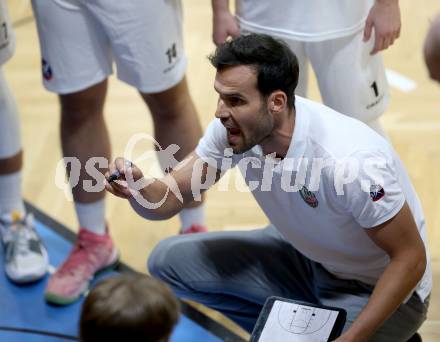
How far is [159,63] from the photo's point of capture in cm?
225

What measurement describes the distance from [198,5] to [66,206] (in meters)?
1.37

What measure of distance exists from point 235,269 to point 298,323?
0.27 m

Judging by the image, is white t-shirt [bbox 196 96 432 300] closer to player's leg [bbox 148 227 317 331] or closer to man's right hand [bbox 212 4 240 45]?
player's leg [bbox 148 227 317 331]

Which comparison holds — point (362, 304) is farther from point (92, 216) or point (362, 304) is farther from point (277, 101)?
point (92, 216)

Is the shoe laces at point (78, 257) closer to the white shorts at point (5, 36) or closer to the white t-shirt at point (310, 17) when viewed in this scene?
the white shorts at point (5, 36)

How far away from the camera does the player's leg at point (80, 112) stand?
2.21 meters

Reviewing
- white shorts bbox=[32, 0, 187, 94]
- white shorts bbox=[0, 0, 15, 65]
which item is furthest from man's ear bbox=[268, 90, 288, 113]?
white shorts bbox=[0, 0, 15, 65]

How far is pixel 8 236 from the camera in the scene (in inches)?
104

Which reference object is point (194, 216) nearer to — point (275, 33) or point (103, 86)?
point (103, 86)

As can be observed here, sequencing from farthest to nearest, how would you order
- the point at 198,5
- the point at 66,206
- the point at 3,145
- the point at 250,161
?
the point at 198,5, the point at 66,206, the point at 3,145, the point at 250,161

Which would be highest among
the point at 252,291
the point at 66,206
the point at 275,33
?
the point at 275,33

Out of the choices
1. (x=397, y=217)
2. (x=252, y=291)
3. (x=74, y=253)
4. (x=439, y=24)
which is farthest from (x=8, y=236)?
(x=439, y=24)

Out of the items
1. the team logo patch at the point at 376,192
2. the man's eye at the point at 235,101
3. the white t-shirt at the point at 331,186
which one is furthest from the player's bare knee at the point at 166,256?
the team logo patch at the point at 376,192

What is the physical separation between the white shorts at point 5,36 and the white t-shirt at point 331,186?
676mm
